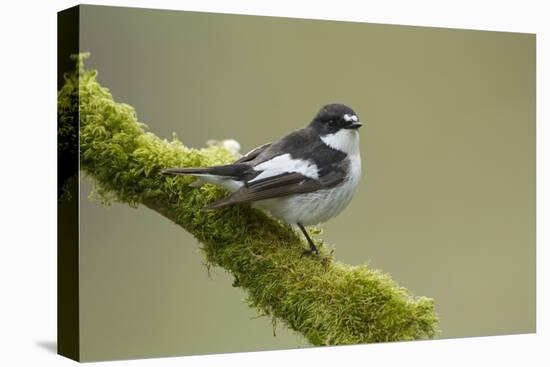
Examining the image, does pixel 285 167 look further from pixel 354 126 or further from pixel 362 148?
pixel 362 148

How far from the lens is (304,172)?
6.02 meters

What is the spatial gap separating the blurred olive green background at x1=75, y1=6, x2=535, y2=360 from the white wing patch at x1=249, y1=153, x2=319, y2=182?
27.0 inches

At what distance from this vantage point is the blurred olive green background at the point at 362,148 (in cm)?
592

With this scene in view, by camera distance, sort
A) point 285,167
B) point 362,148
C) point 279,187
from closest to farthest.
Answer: point 279,187 < point 285,167 < point 362,148

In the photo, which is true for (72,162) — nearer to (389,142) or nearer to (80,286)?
(80,286)

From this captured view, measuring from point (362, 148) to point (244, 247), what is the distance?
7.92ft

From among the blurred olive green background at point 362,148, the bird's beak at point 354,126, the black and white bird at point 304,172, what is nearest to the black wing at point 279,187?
the black and white bird at point 304,172

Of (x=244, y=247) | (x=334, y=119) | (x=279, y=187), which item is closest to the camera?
(x=244, y=247)

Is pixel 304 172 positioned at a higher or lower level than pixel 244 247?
higher

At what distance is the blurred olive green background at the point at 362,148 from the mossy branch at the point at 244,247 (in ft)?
0.58

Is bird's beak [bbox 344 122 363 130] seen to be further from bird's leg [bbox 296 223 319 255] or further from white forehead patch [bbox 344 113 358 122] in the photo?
bird's leg [bbox 296 223 319 255]

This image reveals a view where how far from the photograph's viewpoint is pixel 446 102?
25.0ft

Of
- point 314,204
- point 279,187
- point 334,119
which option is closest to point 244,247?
point 279,187

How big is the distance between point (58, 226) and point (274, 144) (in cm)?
177
